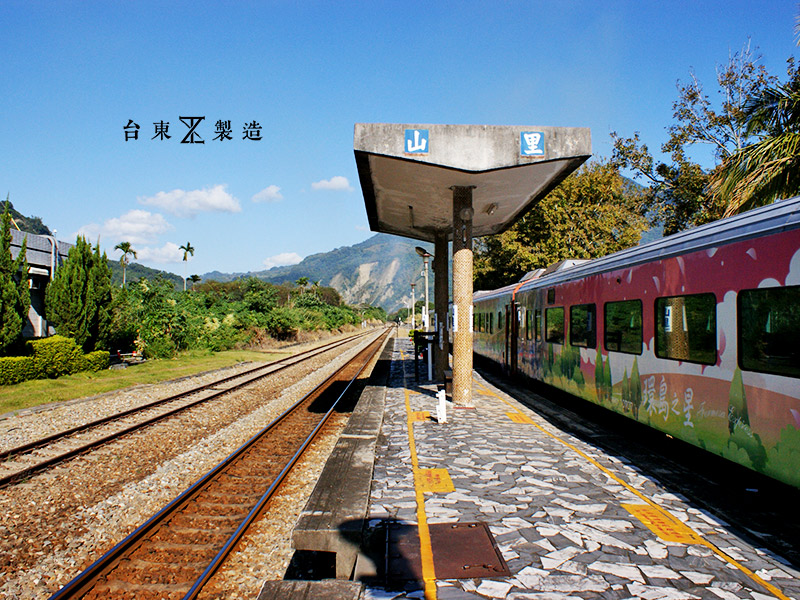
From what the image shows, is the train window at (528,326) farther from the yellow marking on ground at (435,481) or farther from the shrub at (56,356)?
the shrub at (56,356)

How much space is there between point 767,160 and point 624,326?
360 centimetres

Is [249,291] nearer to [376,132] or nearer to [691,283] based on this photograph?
[376,132]

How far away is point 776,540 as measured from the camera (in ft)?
16.4

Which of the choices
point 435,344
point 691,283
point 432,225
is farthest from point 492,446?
point 432,225

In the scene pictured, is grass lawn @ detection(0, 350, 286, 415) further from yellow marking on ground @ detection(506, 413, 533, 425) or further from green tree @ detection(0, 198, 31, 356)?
yellow marking on ground @ detection(506, 413, 533, 425)

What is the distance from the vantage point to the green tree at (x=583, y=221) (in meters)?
28.9

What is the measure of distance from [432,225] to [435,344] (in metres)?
3.57

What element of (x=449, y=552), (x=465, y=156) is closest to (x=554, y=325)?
(x=465, y=156)

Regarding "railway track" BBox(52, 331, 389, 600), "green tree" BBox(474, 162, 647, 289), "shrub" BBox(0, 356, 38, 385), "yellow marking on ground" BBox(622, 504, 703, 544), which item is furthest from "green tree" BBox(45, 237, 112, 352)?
"green tree" BBox(474, 162, 647, 289)

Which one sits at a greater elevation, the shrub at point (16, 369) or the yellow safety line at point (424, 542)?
the shrub at point (16, 369)

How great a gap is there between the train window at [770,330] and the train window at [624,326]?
8.17 ft

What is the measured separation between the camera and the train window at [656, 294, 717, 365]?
650 centimetres

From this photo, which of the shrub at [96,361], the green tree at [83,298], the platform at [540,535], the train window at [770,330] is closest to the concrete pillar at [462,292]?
the platform at [540,535]

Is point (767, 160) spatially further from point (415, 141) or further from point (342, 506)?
point (342, 506)
